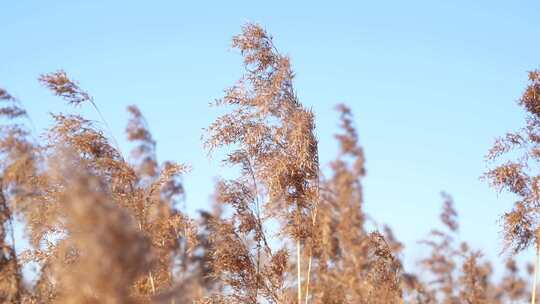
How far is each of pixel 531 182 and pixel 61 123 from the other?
7449 millimetres

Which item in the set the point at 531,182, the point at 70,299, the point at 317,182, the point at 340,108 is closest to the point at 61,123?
the point at 317,182

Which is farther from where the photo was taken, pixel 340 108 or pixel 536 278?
pixel 340 108

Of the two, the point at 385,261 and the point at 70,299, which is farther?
the point at 385,261

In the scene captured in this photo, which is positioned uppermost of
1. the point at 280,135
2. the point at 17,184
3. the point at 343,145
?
the point at 343,145

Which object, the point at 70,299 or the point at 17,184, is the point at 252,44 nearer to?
the point at 17,184

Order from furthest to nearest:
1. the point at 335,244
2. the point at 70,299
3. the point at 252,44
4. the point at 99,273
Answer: the point at 252,44, the point at 335,244, the point at 70,299, the point at 99,273

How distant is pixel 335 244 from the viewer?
37.4 ft

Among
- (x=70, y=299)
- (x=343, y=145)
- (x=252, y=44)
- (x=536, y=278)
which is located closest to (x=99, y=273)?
(x=70, y=299)

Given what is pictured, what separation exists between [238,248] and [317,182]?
5.13 feet

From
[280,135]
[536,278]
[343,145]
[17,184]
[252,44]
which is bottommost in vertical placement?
[536,278]

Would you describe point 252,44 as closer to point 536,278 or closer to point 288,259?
point 288,259

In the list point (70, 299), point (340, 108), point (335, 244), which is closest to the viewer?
point (70, 299)

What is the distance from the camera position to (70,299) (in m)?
5.51

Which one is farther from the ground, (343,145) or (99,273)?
(343,145)
